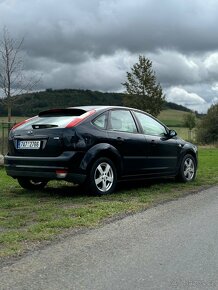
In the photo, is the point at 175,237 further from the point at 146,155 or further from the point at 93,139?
the point at 146,155

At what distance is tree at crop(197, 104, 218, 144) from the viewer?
61.0 metres

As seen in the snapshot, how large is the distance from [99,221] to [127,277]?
2.11 meters

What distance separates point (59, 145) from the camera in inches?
303

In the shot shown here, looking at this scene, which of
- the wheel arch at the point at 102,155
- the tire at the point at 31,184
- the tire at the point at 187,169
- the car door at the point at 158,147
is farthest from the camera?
the tire at the point at 187,169

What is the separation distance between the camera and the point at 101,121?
837 cm

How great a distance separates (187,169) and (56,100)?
3195 cm

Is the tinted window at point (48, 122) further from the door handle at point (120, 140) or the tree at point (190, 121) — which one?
the tree at point (190, 121)

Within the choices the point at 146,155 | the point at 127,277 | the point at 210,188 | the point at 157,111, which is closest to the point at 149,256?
the point at 127,277

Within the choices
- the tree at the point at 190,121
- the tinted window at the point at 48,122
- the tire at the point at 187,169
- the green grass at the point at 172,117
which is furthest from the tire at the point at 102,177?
the green grass at the point at 172,117

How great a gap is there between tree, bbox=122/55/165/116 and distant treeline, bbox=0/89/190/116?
5.10 ft

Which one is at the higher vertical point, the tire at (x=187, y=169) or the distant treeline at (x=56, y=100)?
the distant treeline at (x=56, y=100)

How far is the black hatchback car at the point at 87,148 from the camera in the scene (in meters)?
7.74

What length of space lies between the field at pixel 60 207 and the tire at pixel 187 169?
0.62ft

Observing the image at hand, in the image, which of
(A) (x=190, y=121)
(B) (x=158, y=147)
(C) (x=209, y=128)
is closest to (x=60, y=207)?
(B) (x=158, y=147)
